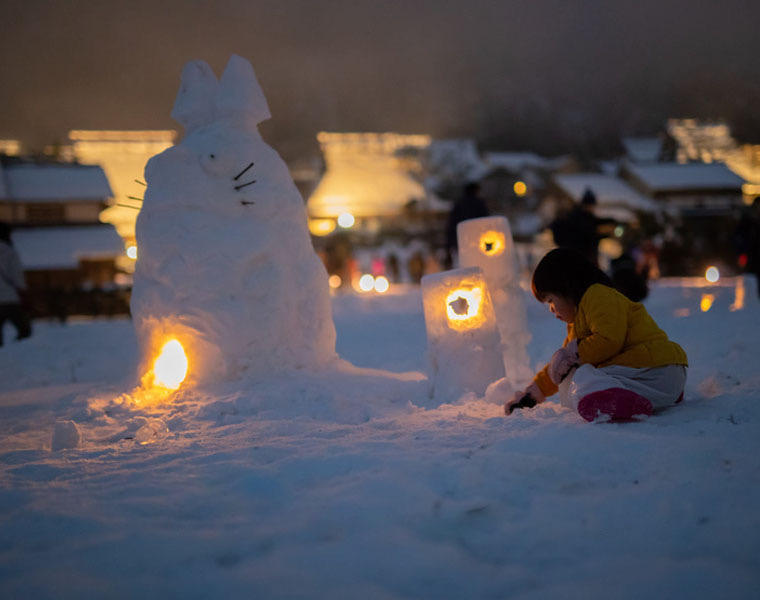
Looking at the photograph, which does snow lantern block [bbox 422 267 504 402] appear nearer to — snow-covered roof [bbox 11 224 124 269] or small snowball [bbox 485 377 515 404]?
small snowball [bbox 485 377 515 404]

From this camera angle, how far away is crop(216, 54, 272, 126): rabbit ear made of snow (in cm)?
468

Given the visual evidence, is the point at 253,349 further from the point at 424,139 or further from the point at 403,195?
the point at 424,139

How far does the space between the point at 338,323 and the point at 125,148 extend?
21722mm

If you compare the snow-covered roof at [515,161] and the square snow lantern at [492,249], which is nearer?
the square snow lantern at [492,249]

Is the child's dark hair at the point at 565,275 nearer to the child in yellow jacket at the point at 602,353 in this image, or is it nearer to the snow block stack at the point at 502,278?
the child in yellow jacket at the point at 602,353

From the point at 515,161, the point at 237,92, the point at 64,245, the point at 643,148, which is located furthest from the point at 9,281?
the point at 643,148

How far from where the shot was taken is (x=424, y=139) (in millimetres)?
34625

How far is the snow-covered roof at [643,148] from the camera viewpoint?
32.6 m

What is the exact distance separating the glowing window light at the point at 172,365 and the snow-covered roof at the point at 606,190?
25.5 metres

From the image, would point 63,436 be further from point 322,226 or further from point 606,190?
point 606,190

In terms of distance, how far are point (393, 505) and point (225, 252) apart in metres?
2.93

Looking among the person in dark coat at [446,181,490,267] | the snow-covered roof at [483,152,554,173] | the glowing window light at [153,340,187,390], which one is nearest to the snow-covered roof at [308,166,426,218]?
the snow-covered roof at [483,152,554,173]

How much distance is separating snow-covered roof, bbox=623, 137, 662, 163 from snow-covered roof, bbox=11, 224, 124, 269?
2941cm

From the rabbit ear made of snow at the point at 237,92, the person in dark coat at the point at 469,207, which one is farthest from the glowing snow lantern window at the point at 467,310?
the person in dark coat at the point at 469,207
